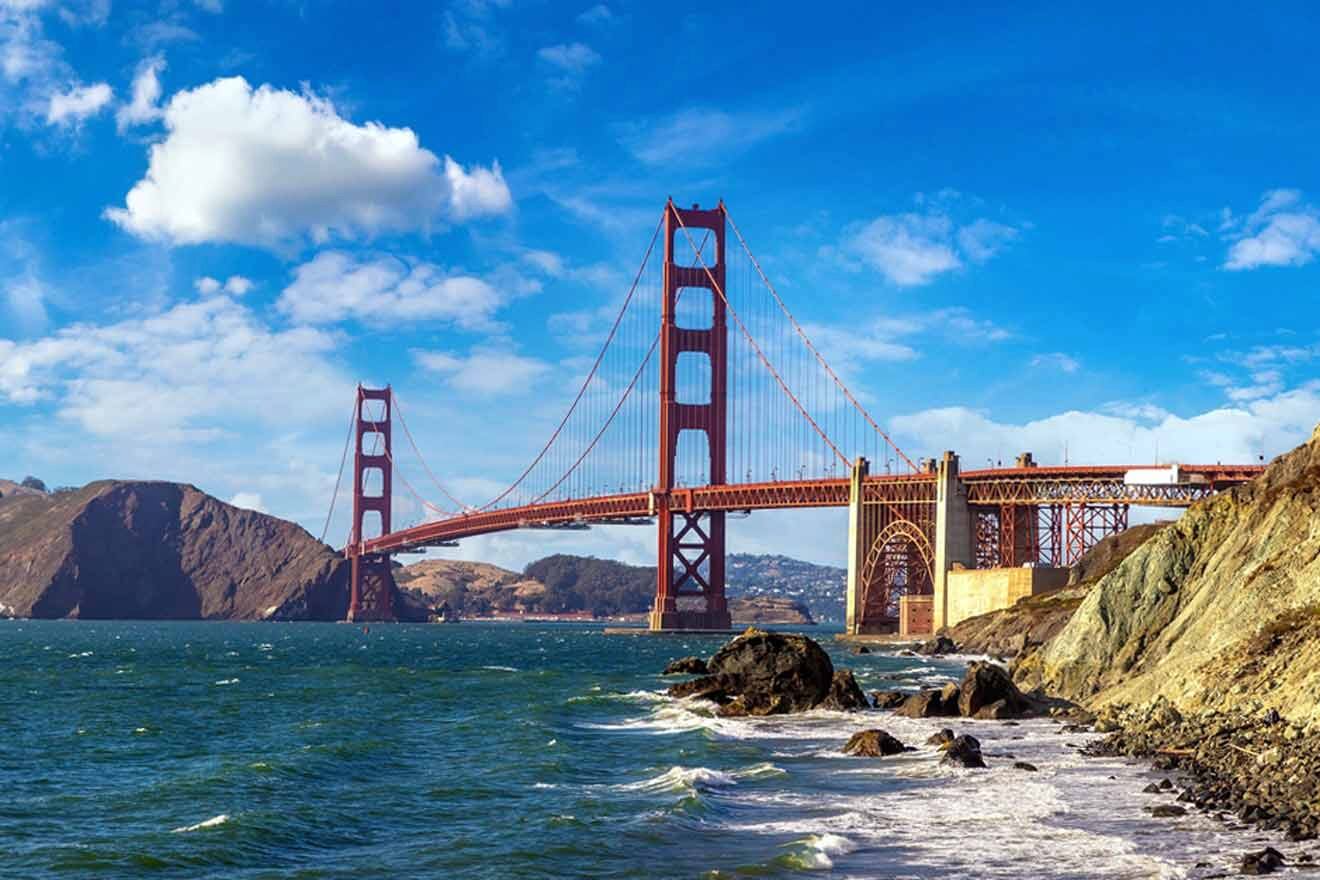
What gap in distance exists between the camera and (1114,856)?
22.3 m

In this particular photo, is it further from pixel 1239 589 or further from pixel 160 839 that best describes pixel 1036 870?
pixel 1239 589

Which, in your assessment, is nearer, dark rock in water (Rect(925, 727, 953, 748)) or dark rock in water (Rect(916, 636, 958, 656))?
dark rock in water (Rect(925, 727, 953, 748))

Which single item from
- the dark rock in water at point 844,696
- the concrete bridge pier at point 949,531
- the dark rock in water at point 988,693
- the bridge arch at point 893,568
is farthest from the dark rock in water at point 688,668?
the bridge arch at point 893,568

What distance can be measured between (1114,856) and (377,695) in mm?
41393

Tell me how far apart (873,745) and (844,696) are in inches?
520

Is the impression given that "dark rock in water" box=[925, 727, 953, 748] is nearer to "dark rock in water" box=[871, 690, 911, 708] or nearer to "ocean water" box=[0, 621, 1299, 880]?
"ocean water" box=[0, 621, 1299, 880]

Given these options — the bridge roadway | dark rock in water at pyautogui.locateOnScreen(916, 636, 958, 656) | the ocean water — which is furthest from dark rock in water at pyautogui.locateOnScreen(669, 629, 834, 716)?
the bridge roadway

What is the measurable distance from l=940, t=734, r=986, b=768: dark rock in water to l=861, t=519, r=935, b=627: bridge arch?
7413 centimetres

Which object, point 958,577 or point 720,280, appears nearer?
point 958,577

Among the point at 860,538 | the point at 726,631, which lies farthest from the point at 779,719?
the point at 726,631

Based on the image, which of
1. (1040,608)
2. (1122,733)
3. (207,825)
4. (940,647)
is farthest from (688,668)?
(207,825)

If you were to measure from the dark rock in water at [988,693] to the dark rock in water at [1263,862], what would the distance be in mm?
22768

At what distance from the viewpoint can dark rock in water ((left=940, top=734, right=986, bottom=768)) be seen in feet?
107

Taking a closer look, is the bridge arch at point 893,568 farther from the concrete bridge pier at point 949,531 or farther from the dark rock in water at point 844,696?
the dark rock in water at point 844,696
